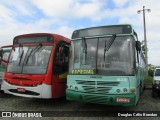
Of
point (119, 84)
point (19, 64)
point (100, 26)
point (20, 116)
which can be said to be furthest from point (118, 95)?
point (19, 64)

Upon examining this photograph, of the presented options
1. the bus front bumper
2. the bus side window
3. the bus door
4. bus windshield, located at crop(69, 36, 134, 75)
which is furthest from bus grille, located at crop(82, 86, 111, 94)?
the bus side window

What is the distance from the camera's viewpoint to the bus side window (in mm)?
8906

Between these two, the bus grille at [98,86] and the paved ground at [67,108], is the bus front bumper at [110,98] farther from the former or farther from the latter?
the paved ground at [67,108]

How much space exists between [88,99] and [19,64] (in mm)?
3257

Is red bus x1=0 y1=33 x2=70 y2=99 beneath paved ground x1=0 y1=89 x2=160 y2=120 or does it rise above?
above

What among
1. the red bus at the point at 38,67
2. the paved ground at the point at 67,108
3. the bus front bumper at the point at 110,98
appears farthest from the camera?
the red bus at the point at 38,67

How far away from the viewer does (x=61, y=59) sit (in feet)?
30.1

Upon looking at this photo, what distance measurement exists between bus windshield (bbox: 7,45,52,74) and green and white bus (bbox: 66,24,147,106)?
1070 mm

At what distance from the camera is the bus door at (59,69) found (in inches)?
348

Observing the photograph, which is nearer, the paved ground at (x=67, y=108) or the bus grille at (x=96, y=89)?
the bus grille at (x=96, y=89)

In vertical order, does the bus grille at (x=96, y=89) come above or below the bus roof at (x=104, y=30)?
below

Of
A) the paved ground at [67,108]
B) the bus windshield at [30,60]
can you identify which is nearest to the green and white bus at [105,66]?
the paved ground at [67,108]

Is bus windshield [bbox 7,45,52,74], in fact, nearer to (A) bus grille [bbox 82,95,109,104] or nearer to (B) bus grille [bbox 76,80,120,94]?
(B) bus grille [bbox 76,80,120,94]

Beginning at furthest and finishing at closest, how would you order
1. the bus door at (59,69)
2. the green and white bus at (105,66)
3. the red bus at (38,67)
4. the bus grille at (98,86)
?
the bus door at (59,69) < the red bus at (38,67) < the bus grille at (98,86) < the green and white bus at (105,66)
